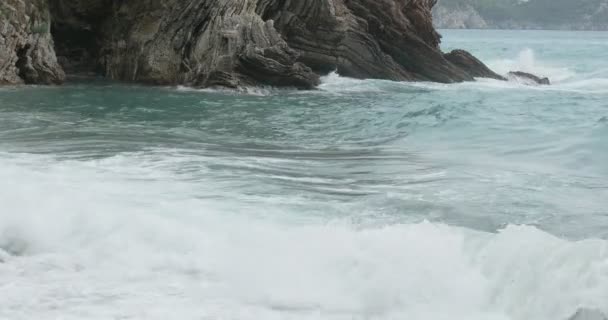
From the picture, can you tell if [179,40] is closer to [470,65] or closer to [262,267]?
Answer: [470,65]

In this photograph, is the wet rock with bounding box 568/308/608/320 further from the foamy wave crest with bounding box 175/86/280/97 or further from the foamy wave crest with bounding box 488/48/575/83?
the foamy wave crest with bounding box 488/48/575/83

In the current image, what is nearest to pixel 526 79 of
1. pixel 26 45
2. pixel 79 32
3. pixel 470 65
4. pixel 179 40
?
pixel 470 65

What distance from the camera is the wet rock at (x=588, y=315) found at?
4.95m

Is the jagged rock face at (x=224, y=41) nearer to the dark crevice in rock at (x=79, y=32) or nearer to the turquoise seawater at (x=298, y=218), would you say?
the dark crevice in rock at (x=79, y=32)

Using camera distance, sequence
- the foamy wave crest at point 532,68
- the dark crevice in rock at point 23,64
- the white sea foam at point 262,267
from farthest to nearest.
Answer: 1. the foamy wave crest at point 532,68
2. the dark crevice in rock at point 23,64
3. the white sea foam at point 262,267

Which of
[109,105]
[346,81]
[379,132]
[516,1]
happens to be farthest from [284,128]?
[516,1]

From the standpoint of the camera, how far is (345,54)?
2730 centimetres

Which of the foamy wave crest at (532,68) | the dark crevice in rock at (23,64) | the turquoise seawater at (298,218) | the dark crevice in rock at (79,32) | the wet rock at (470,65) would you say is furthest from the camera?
the foamy wave crest at (532,68)

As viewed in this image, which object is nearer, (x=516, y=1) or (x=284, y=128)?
(x=284, y=128)

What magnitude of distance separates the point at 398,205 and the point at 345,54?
63.9 ft

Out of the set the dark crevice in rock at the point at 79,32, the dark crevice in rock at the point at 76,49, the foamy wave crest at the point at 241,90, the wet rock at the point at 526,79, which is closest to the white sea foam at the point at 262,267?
the foamy wave crest at the point at 241,90

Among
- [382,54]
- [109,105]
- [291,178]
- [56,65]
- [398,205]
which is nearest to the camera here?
[398,205]

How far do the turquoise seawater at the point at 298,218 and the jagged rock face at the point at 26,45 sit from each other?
15.7 ft

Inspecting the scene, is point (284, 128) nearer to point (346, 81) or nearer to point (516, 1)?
point (346, 81)
